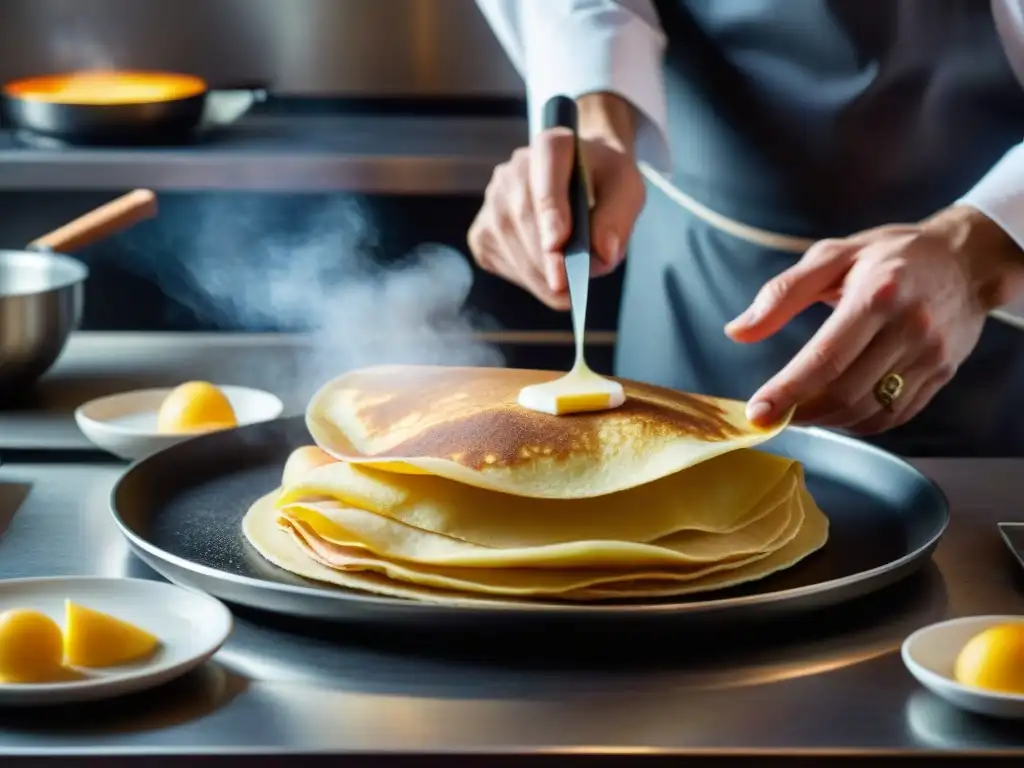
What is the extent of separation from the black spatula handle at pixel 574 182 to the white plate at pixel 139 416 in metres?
0.35

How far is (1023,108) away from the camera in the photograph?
5.67 ft

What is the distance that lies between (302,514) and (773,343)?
0.95 meters

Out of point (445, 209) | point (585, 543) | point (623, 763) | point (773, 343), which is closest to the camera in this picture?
point (623, 763)

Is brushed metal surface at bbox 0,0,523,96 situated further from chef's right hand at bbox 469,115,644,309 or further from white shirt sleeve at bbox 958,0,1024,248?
white shirt sleeve at bbox 958,0,1024,248

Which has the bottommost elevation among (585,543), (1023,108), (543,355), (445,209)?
(543,355)

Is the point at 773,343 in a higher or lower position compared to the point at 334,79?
lower

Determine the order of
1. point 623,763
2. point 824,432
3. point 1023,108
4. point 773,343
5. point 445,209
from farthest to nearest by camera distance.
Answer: point 445,209
point 773,343
point 1023,108
point 824,432
point 623,763

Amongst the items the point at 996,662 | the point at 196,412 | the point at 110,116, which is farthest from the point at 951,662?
the point at 110,116

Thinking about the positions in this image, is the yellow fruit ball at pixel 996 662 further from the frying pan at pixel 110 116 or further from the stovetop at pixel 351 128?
the frying pan at pixel 110 116

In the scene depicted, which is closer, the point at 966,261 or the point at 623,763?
the point at 623,763

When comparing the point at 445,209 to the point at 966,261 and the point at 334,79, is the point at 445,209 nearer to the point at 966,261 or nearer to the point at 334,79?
the point at 334,79

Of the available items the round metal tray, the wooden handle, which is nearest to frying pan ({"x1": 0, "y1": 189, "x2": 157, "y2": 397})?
the wooden handle

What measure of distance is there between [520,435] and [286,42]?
7.14 ft

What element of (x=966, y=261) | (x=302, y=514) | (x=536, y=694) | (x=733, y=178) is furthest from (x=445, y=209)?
(x=536, y=694)
